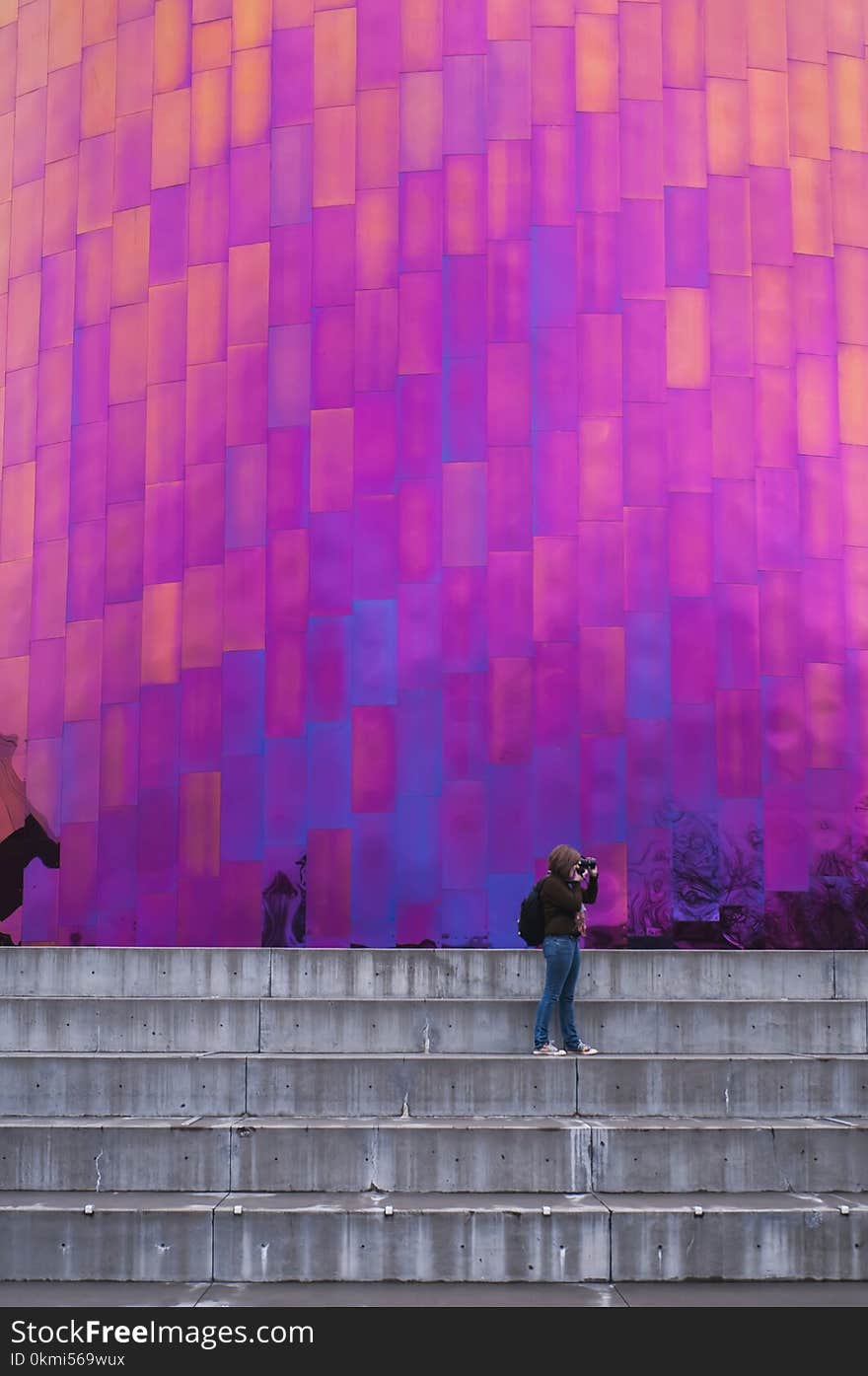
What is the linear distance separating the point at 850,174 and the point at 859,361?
2.24 m

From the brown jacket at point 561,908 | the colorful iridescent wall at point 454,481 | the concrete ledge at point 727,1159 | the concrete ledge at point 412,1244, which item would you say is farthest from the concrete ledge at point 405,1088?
the colorful iridescent wall at point 454,481

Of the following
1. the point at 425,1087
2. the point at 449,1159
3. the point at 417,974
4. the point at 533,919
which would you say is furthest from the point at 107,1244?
the point at 417,974

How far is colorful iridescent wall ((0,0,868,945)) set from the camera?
15.4 m

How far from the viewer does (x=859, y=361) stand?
54.2 ft

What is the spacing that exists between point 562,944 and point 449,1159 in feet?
7.01

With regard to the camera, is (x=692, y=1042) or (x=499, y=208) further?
(x=499, y=208)

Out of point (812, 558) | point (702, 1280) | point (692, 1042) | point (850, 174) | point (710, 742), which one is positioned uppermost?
point (850, 174)

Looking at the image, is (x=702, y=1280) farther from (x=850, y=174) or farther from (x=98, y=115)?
(x=98, y=115)

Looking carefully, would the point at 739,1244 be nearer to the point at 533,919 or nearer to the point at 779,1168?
the point at 779,1168

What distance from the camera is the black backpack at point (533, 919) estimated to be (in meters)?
11.2

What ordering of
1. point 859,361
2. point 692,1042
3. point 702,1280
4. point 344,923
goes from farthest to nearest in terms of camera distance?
point 859,361
point 344,923
point 692,1042
point 702,1280

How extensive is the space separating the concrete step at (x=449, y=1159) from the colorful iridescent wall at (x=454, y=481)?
5.87 metres

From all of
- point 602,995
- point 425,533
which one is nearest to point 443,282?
point 425,533

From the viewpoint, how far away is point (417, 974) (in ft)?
41.1
